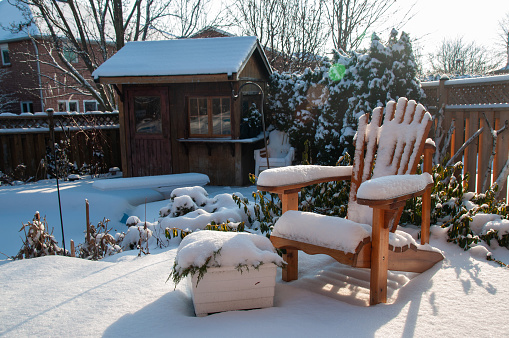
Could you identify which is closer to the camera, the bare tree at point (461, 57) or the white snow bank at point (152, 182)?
the white snow bank at point (152, 182)

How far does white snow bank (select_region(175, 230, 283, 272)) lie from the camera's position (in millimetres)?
2025

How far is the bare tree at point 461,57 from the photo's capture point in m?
26.3

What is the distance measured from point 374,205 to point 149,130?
669 cm

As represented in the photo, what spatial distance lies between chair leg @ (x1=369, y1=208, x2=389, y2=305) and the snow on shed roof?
5.09 metres

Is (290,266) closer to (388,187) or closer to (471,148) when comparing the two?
(388,187)

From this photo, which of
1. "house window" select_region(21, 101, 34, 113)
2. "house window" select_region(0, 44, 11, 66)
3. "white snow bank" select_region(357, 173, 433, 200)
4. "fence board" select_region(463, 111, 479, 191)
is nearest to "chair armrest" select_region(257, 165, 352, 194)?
"white snow bank" select_region(357, 173, 433, 200)

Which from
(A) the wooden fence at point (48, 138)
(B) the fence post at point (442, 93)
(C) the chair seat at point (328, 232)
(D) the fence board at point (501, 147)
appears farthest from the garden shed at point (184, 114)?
(C) the chair seat at point (328, 232)

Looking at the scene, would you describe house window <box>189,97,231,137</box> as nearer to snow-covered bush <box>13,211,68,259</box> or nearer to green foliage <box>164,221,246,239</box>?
green foliage <box>164,221,246,239</box>

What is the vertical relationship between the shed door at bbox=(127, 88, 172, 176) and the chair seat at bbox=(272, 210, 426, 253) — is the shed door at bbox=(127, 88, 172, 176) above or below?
above

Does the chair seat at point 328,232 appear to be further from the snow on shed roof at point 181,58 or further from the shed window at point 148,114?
the shed window at point 148,114

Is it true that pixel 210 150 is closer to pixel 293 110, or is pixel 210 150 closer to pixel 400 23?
pixel 293 110

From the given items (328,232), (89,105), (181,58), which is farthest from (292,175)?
(89,105)

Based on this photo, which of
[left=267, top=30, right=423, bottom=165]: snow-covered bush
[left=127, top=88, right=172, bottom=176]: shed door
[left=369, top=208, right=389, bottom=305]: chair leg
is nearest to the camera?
[left=369, top=208, right=389, bottom=305]: chair leg

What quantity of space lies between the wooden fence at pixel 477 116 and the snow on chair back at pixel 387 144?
183 cm
